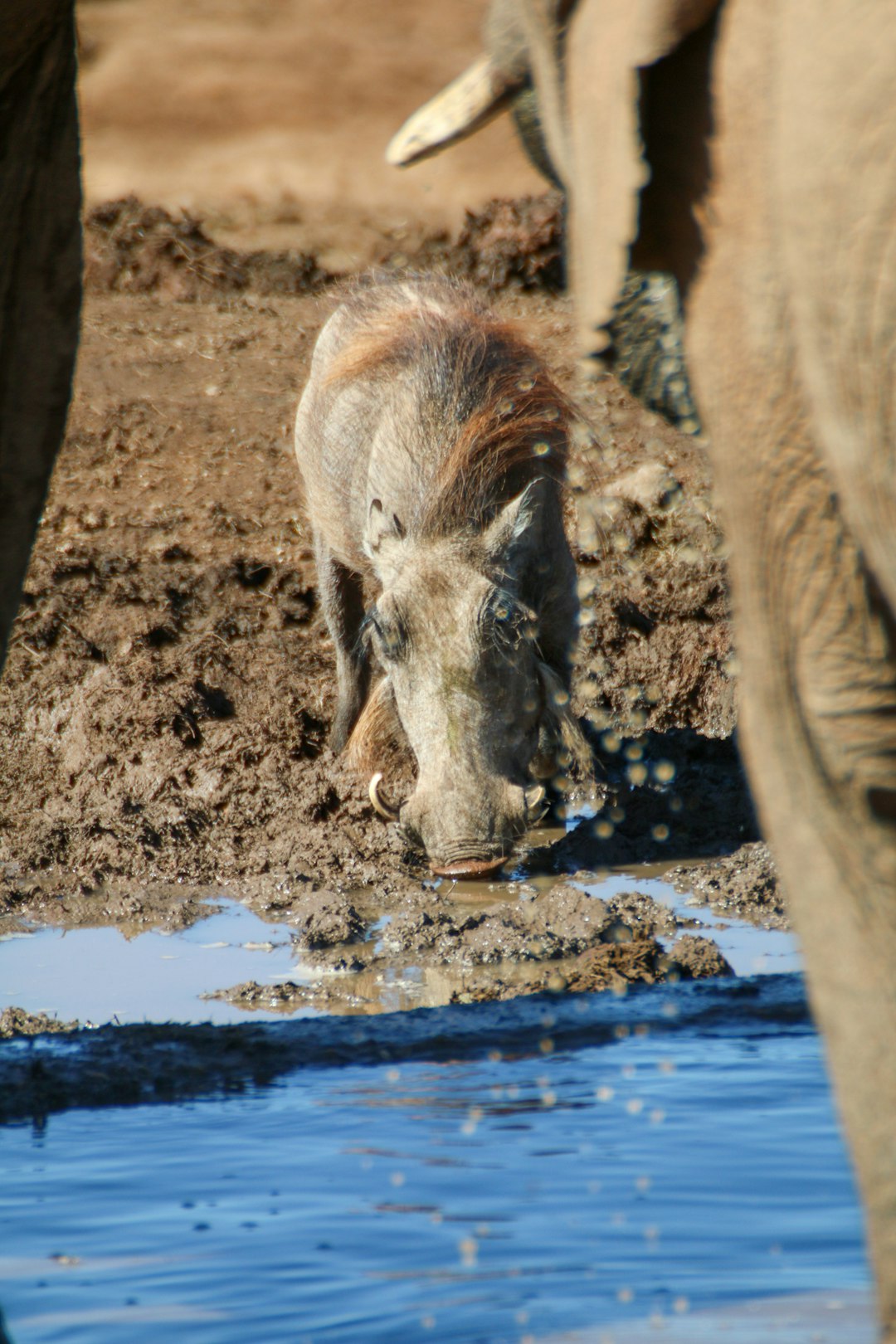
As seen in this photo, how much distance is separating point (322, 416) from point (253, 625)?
89cm

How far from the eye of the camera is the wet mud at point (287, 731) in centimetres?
405

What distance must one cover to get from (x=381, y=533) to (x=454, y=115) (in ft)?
13.1

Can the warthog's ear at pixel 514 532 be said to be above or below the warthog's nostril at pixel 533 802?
above

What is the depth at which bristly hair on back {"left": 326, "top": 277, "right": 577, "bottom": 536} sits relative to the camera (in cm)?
533

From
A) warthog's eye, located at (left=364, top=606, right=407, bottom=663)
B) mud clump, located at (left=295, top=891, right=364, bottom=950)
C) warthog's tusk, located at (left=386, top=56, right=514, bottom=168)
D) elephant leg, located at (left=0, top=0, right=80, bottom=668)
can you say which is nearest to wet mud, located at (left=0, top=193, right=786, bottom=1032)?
mud clump, located at (left=295, top=891, right=364, bottom=950)

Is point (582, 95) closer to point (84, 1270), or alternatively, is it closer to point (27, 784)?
point (84, 1270)

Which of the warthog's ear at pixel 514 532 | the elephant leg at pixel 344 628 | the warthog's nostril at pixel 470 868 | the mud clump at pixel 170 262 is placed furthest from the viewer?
the mud clump at pixel 170 262

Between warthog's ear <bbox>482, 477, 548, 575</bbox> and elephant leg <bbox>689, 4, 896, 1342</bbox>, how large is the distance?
154 inches

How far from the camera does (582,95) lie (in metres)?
1.24

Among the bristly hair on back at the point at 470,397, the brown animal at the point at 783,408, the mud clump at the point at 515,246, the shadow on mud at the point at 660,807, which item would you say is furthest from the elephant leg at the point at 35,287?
the mud clump at the point at 515,246

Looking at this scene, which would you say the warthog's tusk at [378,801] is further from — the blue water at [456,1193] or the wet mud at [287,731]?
the blue water at [456,1193]

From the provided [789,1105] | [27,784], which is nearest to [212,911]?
[27,784]

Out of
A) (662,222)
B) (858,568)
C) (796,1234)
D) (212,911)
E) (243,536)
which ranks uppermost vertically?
(243,536)

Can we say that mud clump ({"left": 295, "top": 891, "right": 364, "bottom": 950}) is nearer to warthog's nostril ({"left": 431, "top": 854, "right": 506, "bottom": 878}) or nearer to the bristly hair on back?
warthog's nostril ({"left": 431, "top": 854, "right": 506, "bottom": 878})
